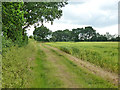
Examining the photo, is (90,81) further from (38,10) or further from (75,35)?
(75,35)

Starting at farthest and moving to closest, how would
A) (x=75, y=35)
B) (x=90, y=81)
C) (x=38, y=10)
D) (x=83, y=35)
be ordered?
(x=75, y=35) < (x=83, y=35) < (x=38, y=10) < (x=90, y=81)

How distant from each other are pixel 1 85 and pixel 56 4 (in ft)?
81.1

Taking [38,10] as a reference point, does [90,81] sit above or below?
below

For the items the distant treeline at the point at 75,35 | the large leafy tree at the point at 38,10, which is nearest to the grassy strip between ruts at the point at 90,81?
the large leafy tree at the point at 38,10

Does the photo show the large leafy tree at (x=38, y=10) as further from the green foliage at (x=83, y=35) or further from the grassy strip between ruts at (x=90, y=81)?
the green foliage at (x=83, y=35)

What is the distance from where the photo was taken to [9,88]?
749 cm

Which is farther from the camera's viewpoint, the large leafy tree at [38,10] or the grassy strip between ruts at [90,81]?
the large leafy tree at [38,10]

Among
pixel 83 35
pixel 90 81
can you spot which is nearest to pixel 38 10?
pixel 90 81

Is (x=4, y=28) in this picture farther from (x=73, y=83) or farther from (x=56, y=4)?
(x=56, y=4)

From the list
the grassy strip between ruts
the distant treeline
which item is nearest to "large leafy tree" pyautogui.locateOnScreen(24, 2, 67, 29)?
the grassy strip between ruts

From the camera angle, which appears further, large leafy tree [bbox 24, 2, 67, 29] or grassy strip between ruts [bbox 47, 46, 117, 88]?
large leafy tree [bbox 24, 2, 67, 29]

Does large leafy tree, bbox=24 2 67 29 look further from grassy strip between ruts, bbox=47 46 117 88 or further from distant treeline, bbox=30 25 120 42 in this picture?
distant treeline, bbox=30 25 120 42

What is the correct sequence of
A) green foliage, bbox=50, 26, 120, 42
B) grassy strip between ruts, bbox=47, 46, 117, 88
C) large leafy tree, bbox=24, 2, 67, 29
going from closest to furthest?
grassy strip between ruts, bbox=47, 46, 117, 88
large leafy tree, bbox=24, 2, 67, 29
green foliage, bbox=50, 26, 120, 42

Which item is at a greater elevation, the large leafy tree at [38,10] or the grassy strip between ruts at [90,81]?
the large leafy tree at [38,10]
